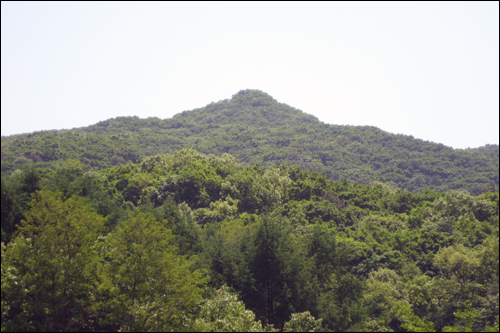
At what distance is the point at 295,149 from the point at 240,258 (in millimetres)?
119507

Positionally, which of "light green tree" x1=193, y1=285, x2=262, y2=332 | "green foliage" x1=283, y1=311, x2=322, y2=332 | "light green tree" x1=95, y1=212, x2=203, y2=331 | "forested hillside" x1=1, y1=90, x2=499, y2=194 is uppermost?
"forested hillside" x1=1, y1=90, x2=499, y2=194

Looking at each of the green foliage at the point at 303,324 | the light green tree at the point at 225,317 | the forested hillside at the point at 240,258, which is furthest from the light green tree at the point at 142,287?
the green foliage at the point at 303,324

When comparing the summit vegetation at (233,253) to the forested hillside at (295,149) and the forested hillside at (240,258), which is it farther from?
the forested hillside at (295,149)

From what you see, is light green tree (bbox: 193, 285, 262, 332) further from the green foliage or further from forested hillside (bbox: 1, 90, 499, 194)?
forested hillside (bbox: 1, 90, 499, 194)

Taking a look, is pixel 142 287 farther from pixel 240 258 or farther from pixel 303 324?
pixel 240 258

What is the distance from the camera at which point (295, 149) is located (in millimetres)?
147625

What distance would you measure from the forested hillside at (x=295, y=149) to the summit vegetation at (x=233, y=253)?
14.3 m

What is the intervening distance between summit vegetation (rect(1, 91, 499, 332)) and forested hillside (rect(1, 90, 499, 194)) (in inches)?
563

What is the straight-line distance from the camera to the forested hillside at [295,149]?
90.7m

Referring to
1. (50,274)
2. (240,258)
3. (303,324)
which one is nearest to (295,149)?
(240,258)

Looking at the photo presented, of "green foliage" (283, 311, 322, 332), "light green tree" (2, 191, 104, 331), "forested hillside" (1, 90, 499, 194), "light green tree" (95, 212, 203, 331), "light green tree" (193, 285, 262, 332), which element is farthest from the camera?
"forested hillside" (1, 90, 499, 194)

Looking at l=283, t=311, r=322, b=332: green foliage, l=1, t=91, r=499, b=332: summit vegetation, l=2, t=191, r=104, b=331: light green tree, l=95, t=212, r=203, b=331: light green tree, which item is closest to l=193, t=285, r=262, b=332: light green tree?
l=1, t=91, r=499, b=332: summit vegetation

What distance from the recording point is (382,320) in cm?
2742

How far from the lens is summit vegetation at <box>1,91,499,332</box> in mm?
21219
